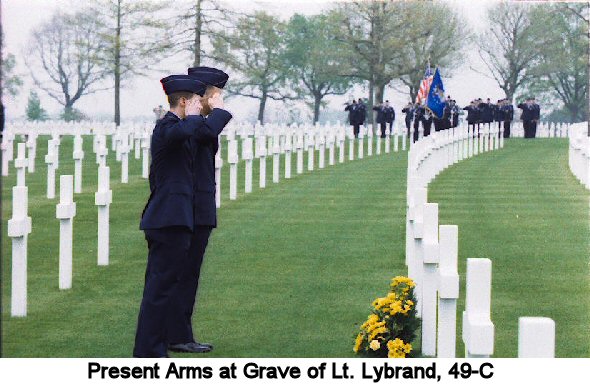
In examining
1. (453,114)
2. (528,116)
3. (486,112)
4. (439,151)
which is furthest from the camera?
(528,116)

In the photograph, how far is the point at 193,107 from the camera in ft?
29.2

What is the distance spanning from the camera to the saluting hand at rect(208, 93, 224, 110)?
907 cm

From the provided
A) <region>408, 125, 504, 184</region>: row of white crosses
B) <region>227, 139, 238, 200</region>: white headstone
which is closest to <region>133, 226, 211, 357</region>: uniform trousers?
<region>408, 125, 504, 184</region>: row of white crosses

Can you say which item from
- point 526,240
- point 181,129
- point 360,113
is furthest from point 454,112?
point 181,129

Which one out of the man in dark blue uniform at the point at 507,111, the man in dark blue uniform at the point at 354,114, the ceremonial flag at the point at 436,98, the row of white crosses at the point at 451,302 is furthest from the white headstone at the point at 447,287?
the man in dark blue uniform at the point at 507,111

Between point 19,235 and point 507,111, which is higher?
point 507,111

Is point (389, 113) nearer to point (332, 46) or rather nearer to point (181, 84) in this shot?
point (332, 46)

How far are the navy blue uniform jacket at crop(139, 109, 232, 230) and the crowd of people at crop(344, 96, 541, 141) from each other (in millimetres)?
42839

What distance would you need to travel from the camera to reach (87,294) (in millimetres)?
12984

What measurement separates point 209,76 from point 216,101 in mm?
191

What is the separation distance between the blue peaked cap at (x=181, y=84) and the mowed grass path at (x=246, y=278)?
196 centimetres

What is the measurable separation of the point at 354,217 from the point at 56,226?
4.48 meters

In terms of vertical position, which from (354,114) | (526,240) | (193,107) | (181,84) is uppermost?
(354,114)

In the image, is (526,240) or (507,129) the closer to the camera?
(526,240)
